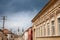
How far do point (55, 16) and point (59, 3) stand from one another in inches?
89.6

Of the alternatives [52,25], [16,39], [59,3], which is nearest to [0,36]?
[52,25]

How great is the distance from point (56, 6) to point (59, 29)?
2409mm

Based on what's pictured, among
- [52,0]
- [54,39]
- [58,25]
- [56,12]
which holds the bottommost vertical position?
[54,39]

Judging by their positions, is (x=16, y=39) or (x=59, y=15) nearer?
(x=59, y=15)

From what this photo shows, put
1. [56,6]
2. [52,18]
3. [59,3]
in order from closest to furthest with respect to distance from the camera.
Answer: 1. [59,3]
2. [56,6]
3. [52,18]

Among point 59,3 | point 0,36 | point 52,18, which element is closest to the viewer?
point 59,3

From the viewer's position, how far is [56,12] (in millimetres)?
20172

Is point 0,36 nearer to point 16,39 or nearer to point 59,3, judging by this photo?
point 59,3

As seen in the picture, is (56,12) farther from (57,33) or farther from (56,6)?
(57,33)

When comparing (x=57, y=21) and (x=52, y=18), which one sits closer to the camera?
(x=57, y=21)

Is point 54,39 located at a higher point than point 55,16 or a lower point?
lower

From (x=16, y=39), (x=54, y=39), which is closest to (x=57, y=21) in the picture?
(x=54, y=39)

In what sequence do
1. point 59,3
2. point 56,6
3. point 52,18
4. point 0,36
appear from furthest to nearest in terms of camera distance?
point 0,36
point 52,18
point 56,6
point 59,3

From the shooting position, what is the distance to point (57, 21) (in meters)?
20.2
